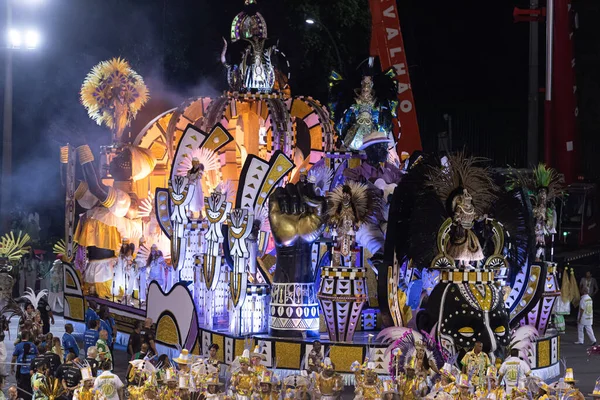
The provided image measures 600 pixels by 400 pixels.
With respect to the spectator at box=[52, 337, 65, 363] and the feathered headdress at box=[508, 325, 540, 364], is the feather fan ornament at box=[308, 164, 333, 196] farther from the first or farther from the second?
the spectator at box=[52, 337, 65, 363]

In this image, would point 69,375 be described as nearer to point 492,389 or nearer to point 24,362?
point 24,362

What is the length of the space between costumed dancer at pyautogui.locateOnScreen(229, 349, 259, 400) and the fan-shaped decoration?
9060 mm

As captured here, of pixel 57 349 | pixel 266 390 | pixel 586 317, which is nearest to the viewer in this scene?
pixel 266 390

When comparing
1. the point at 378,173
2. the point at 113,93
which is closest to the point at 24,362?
the point at 378,173

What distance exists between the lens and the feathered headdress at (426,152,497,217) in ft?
53.6

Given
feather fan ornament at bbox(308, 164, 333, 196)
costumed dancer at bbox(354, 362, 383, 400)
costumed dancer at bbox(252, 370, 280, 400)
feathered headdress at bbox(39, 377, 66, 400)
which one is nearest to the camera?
costumed dancer at bbox(354, 362, 383, 400)

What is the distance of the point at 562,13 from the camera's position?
26828 mm

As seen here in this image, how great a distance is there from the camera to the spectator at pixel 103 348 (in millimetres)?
15528

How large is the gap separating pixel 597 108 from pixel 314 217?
1357cm

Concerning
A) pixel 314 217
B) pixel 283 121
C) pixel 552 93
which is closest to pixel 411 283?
pixel 314 217

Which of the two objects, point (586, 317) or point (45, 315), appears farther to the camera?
point (586, 317)

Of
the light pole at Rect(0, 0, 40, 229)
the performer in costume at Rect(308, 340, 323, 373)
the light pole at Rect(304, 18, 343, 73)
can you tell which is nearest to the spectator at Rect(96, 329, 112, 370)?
the performer in costume at Rect(308, 340, 323, 373)

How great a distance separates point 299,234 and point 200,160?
3084mm

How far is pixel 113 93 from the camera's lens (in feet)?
75.9
